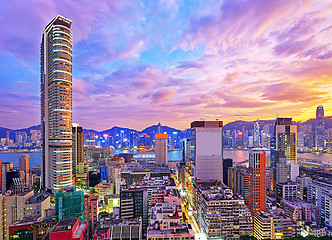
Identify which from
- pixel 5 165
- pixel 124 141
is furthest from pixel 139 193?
pixel 124 141

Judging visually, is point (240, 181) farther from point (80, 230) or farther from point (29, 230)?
point (29, 230)

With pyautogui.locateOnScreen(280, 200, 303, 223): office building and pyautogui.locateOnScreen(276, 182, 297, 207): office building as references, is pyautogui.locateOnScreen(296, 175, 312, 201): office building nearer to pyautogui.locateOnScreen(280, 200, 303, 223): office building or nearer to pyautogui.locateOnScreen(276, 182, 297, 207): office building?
pyautogui.locateOnScreen(276, 182, 297, 207): office building

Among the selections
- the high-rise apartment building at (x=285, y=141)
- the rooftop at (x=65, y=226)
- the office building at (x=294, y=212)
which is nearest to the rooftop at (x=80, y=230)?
the rooftop at (x=65, y=226)

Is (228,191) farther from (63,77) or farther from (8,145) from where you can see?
(8,145)

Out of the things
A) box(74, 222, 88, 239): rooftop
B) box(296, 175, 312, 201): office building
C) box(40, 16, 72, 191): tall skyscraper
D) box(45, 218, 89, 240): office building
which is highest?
box(40, 16, 72, 191): tall skyscraper

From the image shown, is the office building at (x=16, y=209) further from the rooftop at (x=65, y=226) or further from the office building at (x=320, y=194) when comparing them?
the office building at (x=320, y=194)

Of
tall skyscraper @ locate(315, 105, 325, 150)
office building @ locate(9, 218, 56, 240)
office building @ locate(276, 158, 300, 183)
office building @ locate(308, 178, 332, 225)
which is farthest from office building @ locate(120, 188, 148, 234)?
tall skyscraper @ locate(315, 105, 325, 150)
